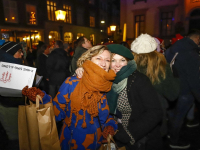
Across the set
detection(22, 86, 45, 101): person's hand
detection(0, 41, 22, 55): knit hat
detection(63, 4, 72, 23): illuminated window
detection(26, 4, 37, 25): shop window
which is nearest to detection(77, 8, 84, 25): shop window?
detection(63, 4, 72, 23): illuminated window

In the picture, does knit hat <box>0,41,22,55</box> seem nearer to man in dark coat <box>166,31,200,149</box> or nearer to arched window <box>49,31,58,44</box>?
man in dark coat <box>166,31,200,149</box>

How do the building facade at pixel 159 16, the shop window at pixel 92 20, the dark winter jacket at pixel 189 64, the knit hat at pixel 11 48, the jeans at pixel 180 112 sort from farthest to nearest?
1. the shop window at pixel 92 20
2. the building facade at pixel 159 16
3. the jeans at pixel 180 112
4. the dark winter jacket at pixel 189 64
5. the knit hat at pixel 11 48

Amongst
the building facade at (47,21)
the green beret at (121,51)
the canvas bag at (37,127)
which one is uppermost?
the building facade at (47,21)

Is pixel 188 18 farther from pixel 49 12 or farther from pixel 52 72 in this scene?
pixel 49 12

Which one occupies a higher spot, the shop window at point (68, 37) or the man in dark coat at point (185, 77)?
the shop window at point (68, 37)

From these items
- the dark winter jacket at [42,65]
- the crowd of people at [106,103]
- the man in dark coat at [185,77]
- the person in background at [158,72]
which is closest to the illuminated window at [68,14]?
the dark winter jacket at [42,65]

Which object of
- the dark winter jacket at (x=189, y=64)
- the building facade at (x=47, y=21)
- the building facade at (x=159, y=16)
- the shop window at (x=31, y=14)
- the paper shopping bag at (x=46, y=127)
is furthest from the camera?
the shop window at (x=31, y=14)

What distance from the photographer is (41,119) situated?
1.52 metres

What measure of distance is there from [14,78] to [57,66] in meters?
3.17

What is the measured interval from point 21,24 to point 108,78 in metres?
19.1

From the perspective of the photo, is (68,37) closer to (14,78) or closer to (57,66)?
(57,66)

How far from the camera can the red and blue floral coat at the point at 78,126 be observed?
5.76 ft

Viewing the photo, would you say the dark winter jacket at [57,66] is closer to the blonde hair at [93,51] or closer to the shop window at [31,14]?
the blonde hair at [93,51]

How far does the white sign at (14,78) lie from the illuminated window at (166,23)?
1580 cm
